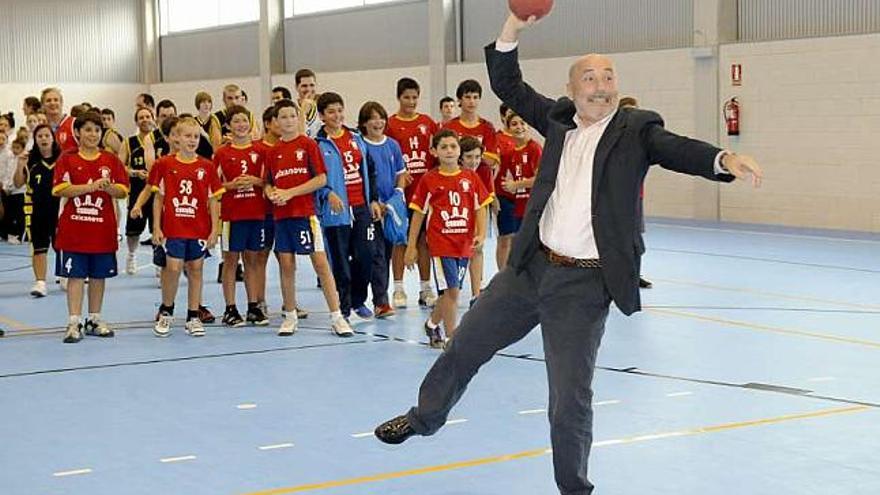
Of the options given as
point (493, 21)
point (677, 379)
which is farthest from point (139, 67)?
point (677, 379)

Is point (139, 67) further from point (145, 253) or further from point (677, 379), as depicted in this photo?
point (677, 379)

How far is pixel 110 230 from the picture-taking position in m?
9.61

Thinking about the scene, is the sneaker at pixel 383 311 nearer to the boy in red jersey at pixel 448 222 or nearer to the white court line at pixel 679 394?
the boy in red jersey at pixel 448 222

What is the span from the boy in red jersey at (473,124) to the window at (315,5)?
1600cm

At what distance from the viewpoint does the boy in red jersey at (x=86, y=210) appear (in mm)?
9469

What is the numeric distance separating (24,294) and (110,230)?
138 inches

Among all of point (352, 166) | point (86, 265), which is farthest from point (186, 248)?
point (352, 166)

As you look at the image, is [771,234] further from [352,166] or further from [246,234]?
[246,234]

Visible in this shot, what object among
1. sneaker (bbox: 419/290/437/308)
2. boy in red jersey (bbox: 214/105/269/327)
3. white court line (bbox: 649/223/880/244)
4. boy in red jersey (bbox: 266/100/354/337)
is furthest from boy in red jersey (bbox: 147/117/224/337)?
white court line (bbox: 649/223/880/244)

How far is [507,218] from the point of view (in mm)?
11391

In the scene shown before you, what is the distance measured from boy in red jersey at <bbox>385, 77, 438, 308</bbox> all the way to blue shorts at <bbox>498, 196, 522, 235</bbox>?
2.31 feet

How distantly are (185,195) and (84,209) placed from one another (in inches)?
29.3

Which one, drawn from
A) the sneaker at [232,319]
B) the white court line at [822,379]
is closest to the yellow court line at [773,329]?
the white court line at [822,379]

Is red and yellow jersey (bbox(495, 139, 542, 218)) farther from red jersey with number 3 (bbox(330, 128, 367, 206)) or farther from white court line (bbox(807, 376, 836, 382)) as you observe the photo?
white court line (bbox(807, 376, 836, 382))
